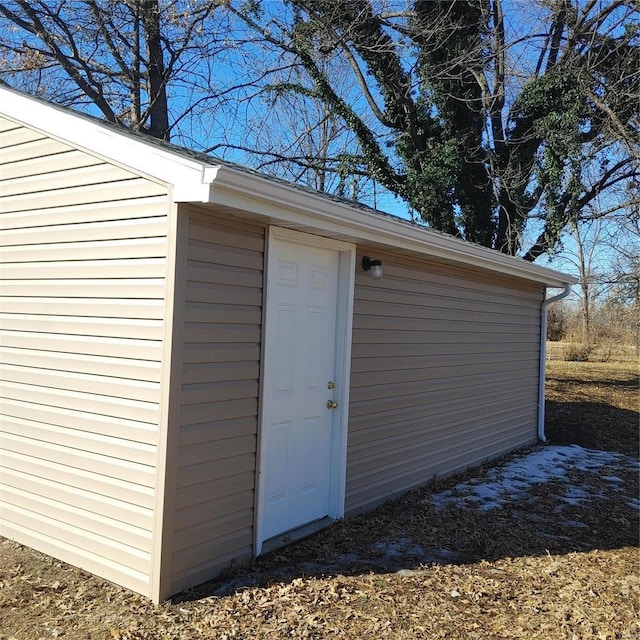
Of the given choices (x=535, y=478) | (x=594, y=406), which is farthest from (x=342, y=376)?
(x=594, y=406)

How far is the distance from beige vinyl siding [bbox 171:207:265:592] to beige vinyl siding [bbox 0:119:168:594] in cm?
19

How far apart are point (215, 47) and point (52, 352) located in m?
11.1

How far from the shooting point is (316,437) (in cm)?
494

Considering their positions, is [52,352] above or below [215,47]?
below

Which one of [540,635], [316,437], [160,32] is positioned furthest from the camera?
[160,32]

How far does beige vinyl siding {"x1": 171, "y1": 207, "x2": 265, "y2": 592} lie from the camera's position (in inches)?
144

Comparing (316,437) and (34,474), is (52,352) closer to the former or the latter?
(34,474)

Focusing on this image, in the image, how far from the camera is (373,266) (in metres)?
5.26

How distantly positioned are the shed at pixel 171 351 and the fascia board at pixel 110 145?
13 millimetres

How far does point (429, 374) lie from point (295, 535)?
98.9 inches

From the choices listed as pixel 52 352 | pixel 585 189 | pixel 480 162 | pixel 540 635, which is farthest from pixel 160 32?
pixel 540 635

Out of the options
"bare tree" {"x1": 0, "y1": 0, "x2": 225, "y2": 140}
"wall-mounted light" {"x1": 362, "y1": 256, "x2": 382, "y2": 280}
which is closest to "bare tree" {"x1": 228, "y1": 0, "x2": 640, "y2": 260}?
"bare tree" {"x1": 0, "y1": 0, "x2": 225, "y2": 140}

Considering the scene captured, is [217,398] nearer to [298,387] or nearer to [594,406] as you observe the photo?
[298,387]

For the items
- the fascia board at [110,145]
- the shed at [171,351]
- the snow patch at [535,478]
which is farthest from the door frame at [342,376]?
the fascia board at [110,145]
